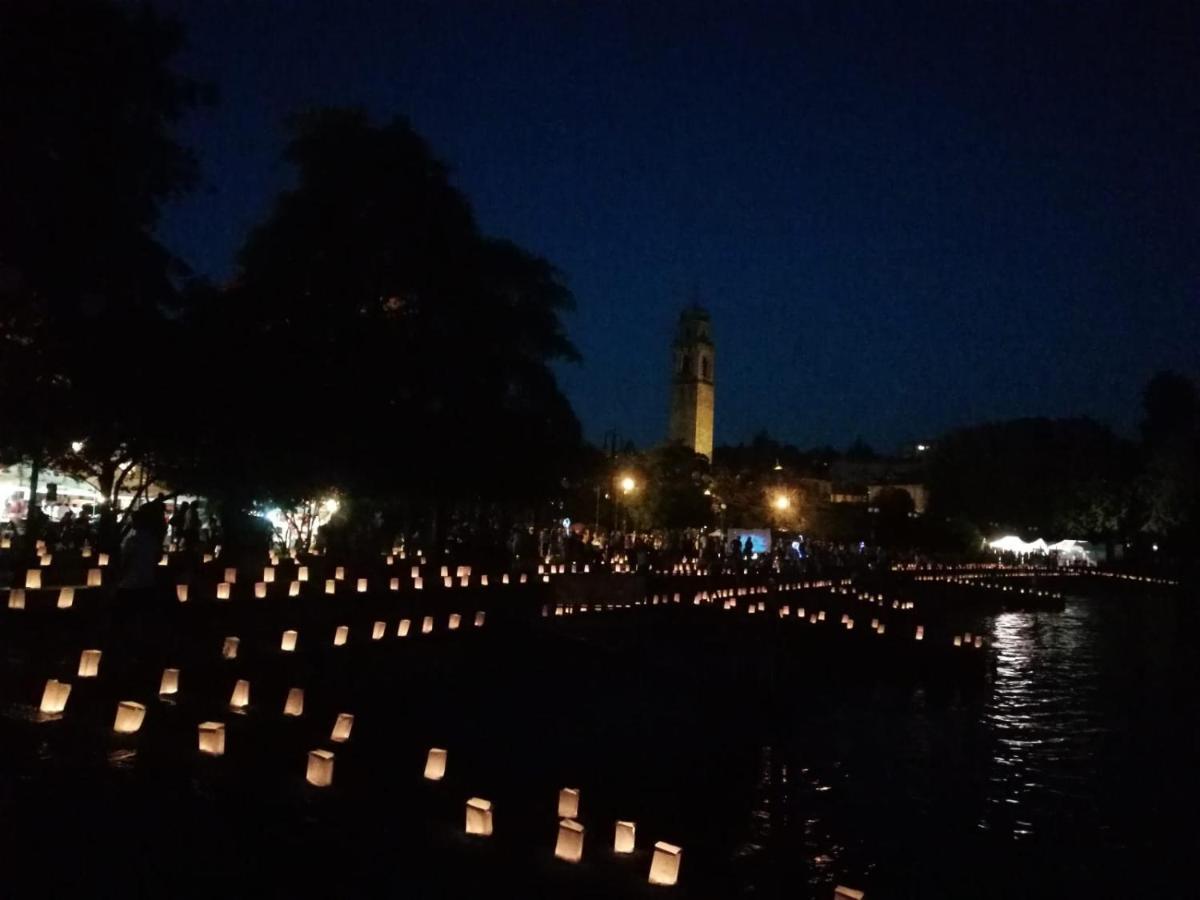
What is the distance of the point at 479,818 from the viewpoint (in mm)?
8297

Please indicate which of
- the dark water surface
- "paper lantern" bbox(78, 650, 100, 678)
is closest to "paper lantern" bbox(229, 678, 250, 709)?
the dark water surface

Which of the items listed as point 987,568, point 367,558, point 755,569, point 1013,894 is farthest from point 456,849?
point 987,568

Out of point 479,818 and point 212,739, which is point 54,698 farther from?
point 479,818

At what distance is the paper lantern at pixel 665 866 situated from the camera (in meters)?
7.86

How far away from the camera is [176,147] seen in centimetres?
1397

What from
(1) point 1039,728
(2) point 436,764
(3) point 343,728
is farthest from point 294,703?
(1) point 1039,728

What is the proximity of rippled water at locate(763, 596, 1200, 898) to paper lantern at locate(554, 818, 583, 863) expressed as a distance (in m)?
3.20

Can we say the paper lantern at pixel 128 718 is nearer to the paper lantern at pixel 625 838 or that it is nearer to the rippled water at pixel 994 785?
the paper lantern at pixel 625 838

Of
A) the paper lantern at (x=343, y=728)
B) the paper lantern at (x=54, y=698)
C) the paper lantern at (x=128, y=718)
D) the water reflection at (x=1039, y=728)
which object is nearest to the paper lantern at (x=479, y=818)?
the paper lantern at (x=343, y=728)

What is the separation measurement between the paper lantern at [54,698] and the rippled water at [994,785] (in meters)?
6.16

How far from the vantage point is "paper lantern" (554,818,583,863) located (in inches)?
316

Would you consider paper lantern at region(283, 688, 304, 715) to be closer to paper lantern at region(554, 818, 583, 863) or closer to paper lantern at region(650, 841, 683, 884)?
paper lantern at region(554, 818, 583, 863)

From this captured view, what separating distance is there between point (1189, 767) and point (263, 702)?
45.7 feet

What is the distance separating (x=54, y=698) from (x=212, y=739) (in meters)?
1.34
